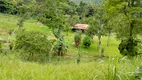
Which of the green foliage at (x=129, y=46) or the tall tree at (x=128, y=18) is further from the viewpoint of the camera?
the green foliage at (x=129, y=46)

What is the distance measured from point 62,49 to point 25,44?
853 cm

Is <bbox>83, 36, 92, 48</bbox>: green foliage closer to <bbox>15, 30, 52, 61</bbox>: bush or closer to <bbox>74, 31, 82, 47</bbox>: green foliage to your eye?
<bbox>74, 31, 82, 47</bbox>: green foliage

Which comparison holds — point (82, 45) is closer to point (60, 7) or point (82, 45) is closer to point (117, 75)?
point (60, 7)

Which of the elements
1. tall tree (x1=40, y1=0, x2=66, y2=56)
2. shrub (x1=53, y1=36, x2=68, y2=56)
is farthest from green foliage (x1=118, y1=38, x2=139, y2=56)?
shrub (x1=53, y1=36, x2=68, y2=56)

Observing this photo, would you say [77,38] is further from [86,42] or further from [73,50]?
[73,50]

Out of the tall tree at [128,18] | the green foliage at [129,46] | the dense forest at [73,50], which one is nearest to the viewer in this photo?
the dense forest at [73,50]

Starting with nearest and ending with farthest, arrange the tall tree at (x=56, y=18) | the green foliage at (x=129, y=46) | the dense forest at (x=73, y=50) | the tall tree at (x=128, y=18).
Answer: the dense forest at (x=73, y=50), the tall tree at (x=128, y=18), the green foliage at (x=129, y=46), the tall tree at (x=56, y=18)

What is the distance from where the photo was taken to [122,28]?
21594 millimetres

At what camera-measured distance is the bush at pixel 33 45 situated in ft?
78.7

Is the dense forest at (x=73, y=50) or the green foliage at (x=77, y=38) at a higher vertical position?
the dense forest at (x=73, y=50)

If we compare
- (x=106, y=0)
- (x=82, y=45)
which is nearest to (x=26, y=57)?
(x=106, y=0)

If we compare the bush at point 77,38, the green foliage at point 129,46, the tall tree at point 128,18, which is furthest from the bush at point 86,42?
the green foliage at point 129,46

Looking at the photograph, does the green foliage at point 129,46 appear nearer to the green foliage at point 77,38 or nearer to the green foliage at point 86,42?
the green foliage at point 86,42

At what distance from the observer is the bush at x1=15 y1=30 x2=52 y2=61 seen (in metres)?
24.0
